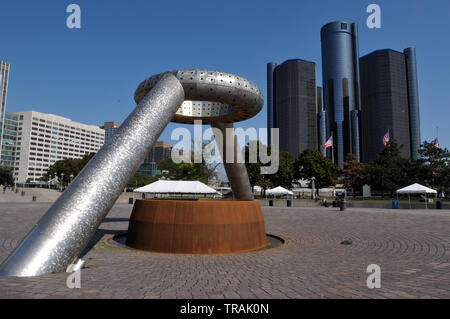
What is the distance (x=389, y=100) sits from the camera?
117875mm

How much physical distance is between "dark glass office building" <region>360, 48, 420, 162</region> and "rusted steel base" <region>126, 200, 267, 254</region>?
409 ft

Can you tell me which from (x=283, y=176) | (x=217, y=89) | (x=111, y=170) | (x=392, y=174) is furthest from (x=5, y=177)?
(x=392, y=174)

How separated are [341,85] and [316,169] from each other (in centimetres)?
12389

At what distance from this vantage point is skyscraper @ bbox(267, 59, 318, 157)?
145000mm

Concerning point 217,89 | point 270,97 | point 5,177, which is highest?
point 270,97

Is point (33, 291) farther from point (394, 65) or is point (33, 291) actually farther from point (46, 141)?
point (46, 141)

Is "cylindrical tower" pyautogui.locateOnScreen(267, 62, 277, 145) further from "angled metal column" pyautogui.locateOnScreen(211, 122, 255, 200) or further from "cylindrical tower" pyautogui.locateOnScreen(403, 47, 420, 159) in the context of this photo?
"angled metal column" pyautogui.locateOnScreen(211, 122, 255, 200)

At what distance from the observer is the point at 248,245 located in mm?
9102

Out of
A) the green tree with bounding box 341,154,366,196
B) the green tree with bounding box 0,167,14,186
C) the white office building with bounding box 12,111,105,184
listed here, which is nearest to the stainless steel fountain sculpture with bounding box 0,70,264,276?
the green tree with bounding box 341,154,366,196

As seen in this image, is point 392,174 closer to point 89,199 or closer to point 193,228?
point 193,228

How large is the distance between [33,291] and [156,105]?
5060 mm
